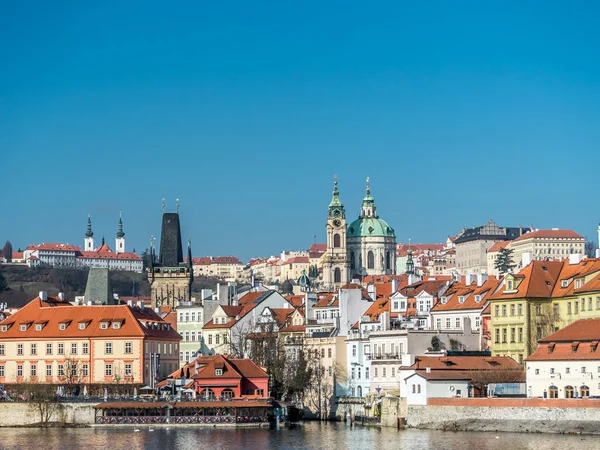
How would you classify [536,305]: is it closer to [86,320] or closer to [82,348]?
[82,348]

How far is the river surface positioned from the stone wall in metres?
1.42

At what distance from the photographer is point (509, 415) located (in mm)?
79438

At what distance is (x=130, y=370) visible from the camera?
107625 millimetres

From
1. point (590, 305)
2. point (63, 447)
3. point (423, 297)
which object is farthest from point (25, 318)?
point (590, 305)

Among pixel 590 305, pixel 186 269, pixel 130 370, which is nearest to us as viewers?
pixel 590 305

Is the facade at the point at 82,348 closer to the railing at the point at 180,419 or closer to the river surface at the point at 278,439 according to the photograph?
the railing at the point at 180,419

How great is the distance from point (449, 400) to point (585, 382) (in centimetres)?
778

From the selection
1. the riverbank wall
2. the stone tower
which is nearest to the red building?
the riverbank wall

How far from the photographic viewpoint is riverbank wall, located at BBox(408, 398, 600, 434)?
248 feet

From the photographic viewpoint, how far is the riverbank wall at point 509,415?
75562 mm

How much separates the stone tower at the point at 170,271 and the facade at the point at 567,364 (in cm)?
8383

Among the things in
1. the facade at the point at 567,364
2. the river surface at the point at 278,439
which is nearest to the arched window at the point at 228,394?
the river surface at the point at 278,439

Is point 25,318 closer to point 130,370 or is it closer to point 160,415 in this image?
point 130,370

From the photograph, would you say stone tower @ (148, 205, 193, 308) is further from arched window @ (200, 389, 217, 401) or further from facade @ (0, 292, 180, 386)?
arched window @ (200, 389, 217, 401)
